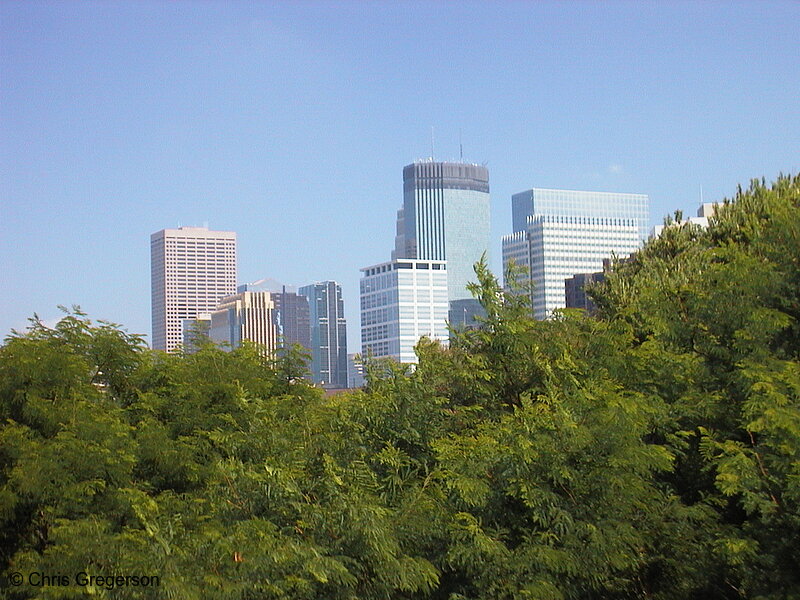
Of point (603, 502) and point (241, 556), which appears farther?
point (603, 502)

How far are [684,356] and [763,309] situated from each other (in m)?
1.18

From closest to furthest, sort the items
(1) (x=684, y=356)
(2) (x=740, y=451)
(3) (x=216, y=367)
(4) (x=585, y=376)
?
(2) (x=740, y=451) → (1) (x=684, y=356) → (4) (x=585, y=376) → (3) (x=216, y=367)

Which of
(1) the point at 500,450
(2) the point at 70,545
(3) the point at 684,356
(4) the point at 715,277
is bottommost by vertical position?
(2) the point at 70,545

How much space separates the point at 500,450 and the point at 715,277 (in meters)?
3.74

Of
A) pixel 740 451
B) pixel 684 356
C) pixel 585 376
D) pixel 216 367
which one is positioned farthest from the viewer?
pixel 216 367

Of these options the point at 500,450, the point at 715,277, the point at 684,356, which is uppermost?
the point at 715,277

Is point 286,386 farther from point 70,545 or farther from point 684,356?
point 684,356

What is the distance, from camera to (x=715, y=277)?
12.7 meters

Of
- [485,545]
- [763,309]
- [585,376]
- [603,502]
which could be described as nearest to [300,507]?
[485,545]

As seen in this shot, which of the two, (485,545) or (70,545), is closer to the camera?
(485,545)

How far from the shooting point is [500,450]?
451 inches

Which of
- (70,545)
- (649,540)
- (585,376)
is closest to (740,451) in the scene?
(649,540)

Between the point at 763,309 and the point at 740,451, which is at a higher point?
the point at 763,309

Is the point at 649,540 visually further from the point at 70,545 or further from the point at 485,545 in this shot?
the point at 70,545
